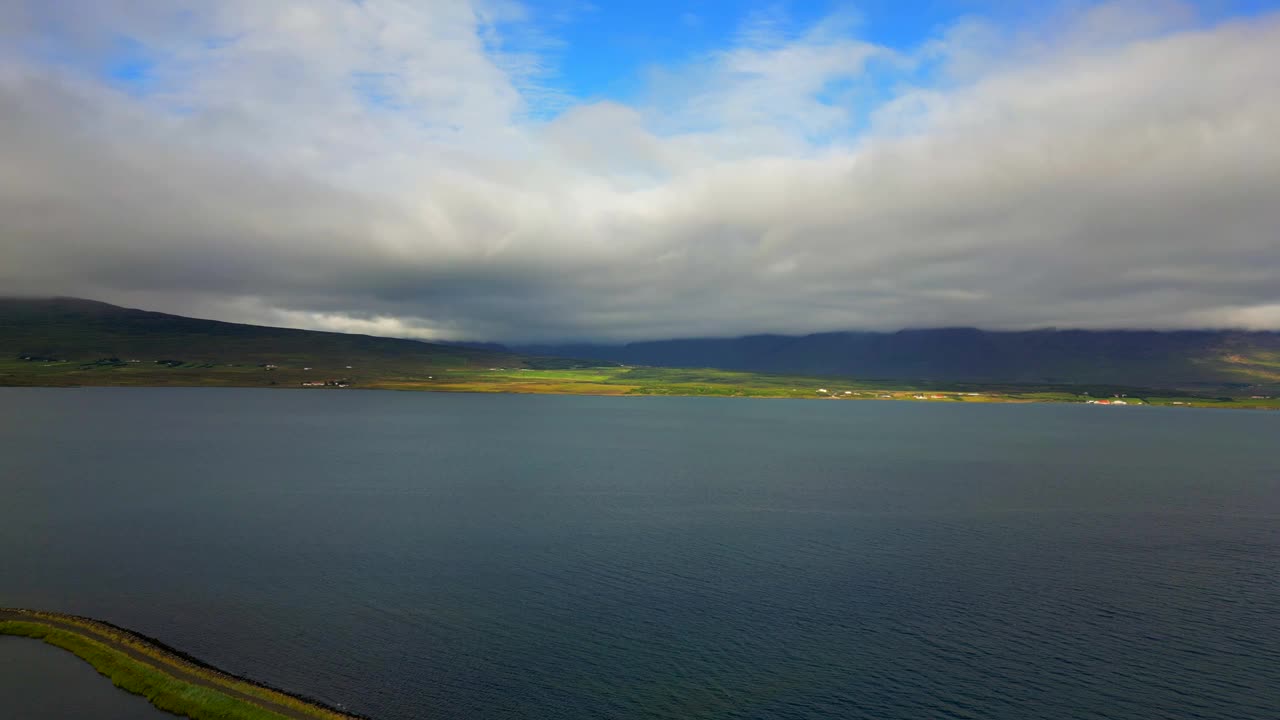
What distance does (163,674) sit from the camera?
3622cm

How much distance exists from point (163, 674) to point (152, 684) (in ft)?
3.31

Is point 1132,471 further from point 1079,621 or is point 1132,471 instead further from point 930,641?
point 930,641

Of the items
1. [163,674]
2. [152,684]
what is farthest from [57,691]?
[163,674]

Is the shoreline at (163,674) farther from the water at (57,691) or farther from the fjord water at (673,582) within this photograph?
the fjord water at (673,582)

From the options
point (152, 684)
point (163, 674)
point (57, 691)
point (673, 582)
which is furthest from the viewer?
point (673, 582)

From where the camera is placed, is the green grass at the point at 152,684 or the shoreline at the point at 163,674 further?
the shoreline at the point at 163,674

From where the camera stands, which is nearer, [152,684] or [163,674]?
[152,684]

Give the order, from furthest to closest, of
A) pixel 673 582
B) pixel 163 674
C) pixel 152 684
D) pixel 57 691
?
pixel 673 582
pixel 163 674
pixel 152 684
pixel 57 691

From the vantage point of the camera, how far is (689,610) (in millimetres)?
49250

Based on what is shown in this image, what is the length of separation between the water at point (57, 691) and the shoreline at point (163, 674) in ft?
1.77

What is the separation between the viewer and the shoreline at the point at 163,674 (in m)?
33.3

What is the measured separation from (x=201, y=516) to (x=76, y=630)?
36.4m

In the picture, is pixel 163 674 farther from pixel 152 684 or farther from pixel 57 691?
pixel 57 691

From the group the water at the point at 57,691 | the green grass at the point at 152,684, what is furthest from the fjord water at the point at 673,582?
the water at the point at 57,691
